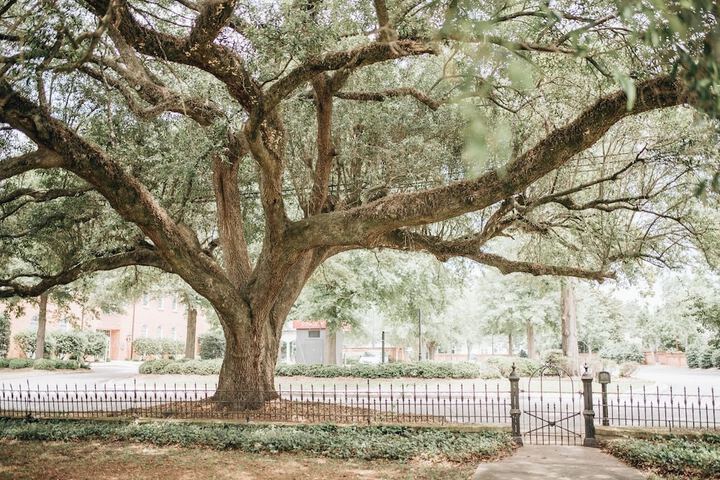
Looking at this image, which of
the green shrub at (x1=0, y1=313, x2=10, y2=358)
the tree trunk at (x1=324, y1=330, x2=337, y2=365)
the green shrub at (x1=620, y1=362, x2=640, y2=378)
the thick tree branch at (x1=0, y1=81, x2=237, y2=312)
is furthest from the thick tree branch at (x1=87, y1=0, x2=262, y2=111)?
the green shrub at (x1=0, y1=313, x2=10, y2=358)

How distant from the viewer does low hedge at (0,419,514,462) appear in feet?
31.9

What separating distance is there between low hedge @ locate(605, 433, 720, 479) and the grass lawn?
2382 mm

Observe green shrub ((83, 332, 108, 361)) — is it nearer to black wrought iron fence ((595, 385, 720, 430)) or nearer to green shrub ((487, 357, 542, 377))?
green shrub ((487, 357, 542, 377))

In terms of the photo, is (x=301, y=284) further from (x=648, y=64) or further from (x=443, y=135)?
(x=648, y=64)

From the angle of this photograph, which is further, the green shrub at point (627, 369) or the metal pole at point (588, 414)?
the green shrub at point (627, 369)

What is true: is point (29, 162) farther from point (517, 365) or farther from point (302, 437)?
point (517, 365)

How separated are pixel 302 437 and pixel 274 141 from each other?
5151 mm

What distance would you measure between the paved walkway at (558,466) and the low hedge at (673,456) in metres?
0.24

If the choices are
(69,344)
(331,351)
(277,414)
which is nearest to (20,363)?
(69,344)

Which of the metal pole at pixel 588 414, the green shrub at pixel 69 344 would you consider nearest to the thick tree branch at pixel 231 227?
the metal pole at pixel 588 414

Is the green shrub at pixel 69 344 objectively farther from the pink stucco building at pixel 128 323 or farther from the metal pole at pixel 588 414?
the metal pole at pixel 588 414

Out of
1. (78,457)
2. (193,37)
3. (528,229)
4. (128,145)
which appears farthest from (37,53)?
(528,229)

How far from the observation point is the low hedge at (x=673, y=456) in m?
8.26

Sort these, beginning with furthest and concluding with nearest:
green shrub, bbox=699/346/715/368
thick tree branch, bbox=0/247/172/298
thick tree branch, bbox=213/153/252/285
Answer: green shrub, bbox=699/346/715/368
thick tree branch, bbox=0/247/172/298
thick tree branch, bbox=213/153/252/285
